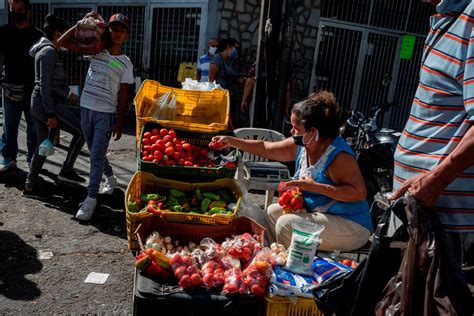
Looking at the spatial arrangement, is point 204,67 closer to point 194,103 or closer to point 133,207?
point 194,103

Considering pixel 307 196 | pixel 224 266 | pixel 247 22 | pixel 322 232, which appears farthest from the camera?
pixel 247 22

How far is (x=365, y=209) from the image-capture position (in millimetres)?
3260

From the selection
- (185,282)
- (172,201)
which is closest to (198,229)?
(172,201)

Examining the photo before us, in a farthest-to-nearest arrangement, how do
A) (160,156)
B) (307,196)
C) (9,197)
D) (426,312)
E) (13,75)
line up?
(13,75), (9,197), (160,156), (307,196), (426,312)

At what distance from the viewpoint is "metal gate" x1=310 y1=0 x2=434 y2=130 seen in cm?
983

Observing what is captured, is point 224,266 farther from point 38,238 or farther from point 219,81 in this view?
point 219,81

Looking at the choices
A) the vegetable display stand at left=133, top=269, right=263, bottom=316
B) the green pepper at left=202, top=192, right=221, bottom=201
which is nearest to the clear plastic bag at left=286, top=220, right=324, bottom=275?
the vegetable display stand at left=133, top=269, right=263, bottom=316

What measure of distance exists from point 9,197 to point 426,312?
4.62 metres

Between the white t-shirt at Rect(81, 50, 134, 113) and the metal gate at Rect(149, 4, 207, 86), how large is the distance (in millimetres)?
5323

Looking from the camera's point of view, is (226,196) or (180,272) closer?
(180,272)

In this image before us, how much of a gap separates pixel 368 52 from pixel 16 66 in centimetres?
779

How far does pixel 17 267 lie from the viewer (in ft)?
11.7

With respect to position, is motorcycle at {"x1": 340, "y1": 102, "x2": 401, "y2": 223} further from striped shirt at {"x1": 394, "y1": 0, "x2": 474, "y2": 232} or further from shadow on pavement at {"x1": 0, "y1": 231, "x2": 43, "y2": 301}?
shadow on pavement at {"x1": 0, "y1": 231, "x2": 43, "y2": 301}

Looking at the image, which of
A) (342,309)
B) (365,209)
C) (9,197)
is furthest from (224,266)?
(9,197)
